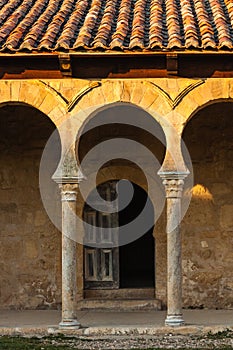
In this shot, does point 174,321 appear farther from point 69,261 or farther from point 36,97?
point 36,97

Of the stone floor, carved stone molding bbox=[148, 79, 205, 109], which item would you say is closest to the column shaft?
the stone floor

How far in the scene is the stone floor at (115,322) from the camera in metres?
12.4

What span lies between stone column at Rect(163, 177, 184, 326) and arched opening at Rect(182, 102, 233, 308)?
112 inches

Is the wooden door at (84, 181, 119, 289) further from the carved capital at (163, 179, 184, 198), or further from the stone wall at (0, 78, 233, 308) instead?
A: the carved capital at (163, 179, 184, 198)

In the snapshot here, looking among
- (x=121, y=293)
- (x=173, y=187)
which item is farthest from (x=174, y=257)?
(x=121, y=293)

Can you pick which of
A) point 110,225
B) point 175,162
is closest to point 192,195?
point 110,225

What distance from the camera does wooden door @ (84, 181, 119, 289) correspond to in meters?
15.9

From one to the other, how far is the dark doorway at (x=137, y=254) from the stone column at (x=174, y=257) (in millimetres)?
4062

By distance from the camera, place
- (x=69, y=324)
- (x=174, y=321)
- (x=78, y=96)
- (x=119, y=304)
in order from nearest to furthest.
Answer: (x=174, y=321) → (x=69, y=324) → (x=78, y=96) → (x=119, y=304)

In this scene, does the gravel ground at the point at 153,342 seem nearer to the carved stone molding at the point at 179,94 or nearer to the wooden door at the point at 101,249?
the carved stone molding at the point at 179,94

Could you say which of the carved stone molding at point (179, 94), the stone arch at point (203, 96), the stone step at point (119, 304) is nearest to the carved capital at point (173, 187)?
the stone arch at point (203, 96)

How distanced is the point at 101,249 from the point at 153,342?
14.2 ft

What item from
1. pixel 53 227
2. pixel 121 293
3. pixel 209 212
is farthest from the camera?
pixel 53 227

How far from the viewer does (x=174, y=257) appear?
496 inches
